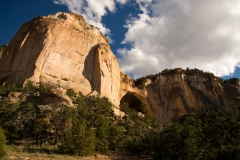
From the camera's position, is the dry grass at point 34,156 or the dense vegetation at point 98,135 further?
the dense vegetation at point 98,135

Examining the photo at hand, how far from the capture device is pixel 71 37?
135ft

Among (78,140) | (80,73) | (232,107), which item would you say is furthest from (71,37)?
(232,107)

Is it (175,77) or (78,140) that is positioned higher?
(175,77)

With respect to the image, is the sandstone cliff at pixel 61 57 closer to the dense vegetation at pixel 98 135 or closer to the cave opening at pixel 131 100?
the dense vegetation at pixel 98 135

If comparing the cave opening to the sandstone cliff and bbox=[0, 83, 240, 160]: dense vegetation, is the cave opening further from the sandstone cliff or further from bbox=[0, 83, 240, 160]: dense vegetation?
bbox=[0, 83, 240, 160]: dense vegetation

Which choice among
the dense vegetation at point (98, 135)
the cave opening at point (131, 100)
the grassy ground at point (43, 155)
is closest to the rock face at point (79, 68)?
the cave opening at point (131, 100)

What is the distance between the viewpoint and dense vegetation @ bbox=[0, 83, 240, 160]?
63.8 ft

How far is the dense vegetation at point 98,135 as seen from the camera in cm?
1945

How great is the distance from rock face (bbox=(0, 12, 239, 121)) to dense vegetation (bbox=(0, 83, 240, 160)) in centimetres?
1082

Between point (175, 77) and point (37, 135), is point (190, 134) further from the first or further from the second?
point (175, 77)

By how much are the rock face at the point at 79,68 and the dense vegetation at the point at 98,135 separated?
10.8 metres

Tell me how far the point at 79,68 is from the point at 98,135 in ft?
62.9

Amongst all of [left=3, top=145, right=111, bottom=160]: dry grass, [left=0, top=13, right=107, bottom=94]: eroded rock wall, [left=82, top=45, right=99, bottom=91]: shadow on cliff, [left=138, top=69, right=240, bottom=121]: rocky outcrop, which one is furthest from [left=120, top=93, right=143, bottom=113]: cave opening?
[left=3, top=145, right=111, bottom=160]: dry grass

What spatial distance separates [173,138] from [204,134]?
147 inches
